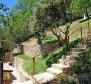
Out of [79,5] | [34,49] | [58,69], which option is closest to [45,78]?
[58,69]

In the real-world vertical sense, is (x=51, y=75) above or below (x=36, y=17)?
below

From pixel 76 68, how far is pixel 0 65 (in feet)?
34.9

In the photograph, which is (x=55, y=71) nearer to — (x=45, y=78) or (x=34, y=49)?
(x=45, y=78)

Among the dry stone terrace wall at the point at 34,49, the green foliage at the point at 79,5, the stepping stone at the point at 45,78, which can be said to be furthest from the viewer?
the dry stone terrace wall at the point at 34,49

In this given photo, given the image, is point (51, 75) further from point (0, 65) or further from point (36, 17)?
point (0, 65)

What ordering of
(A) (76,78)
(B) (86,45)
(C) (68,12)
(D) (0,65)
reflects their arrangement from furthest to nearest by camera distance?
(C) (68,12)
(B) (86,45)
(A) (76,78)
(D) (0,65)

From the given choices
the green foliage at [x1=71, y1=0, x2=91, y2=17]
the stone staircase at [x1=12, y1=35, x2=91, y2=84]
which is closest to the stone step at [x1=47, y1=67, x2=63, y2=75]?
the stone staircase at [x1=12, y1=35, x2=91, y2=84]

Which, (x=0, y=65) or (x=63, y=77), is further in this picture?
(x=63, y=77)

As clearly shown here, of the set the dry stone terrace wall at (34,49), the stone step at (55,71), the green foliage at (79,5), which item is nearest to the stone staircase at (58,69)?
the stone step at (55,71)

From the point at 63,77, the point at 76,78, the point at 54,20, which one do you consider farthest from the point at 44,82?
the point at 54,20

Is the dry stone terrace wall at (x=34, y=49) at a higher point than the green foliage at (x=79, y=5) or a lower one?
lower

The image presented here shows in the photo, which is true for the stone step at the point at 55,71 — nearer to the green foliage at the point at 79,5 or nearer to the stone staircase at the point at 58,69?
the stone staircase at the point at 58,69

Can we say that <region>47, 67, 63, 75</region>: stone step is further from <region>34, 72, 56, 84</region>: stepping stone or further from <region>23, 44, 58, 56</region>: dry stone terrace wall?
<region>23, 44, 58, 56</region>: dry stone terrace wall

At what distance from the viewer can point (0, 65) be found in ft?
18.5
